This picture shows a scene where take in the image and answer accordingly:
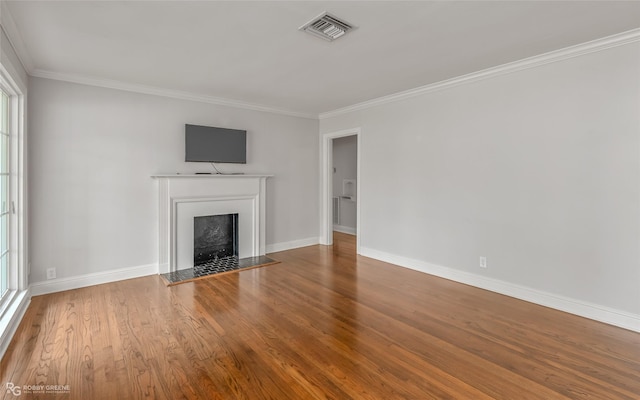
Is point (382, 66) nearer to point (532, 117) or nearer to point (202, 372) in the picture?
point (532, 117)

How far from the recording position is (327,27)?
256 cm

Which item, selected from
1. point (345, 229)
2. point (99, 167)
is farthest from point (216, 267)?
point (345, 229)

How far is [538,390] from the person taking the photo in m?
1.97

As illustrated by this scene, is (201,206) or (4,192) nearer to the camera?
(4,192)

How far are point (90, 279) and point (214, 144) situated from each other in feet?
7.76

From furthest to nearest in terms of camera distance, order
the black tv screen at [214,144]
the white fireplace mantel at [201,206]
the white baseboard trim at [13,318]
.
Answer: the black tv screen at [214,144] → the white fireplace mantel at [201,206] → the white baseboard trim at [13,318]

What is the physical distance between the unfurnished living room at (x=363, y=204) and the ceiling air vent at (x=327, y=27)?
0.06 ft

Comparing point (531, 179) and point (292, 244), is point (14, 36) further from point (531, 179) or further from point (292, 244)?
point (531, 179)

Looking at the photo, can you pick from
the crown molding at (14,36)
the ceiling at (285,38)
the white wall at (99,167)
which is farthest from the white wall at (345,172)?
the crown molding at (14,36)

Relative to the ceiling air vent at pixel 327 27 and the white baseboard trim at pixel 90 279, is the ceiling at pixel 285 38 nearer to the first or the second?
the ceiling air vent at pixel 327 27

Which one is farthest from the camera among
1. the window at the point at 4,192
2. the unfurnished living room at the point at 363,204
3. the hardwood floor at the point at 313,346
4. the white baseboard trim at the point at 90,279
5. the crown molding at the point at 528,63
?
the white baseboard trim at the point at 90,279

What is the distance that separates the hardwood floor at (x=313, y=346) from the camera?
2.00 m

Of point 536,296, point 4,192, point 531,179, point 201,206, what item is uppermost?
point 531,179

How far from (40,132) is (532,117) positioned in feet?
17.7
